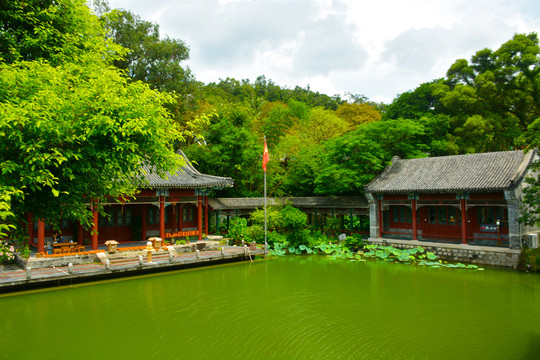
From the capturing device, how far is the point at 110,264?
49.0 feet

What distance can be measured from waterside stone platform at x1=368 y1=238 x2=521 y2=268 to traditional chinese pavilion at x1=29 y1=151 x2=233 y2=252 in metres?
11.1

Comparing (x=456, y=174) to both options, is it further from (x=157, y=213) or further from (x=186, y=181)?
(x=157, y=213)

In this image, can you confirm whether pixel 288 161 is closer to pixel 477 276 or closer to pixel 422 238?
pixel 422 238

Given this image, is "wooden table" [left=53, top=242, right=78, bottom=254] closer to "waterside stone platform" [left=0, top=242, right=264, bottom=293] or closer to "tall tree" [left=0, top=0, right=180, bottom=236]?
"waterside stone platform" [left=0, top=242, right=264, bottom=293]

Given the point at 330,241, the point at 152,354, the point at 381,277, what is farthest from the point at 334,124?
the point at 152,354

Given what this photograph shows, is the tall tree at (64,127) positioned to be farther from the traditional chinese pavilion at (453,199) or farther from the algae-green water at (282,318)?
the traditional chinese pavilion at (453,199)

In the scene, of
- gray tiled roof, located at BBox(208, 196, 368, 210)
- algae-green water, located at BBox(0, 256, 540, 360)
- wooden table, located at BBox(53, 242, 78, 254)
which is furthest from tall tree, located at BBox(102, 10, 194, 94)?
algae-green water, located at BBox(0, 256, 540, 360)

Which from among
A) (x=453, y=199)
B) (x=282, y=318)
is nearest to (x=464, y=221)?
(x=453, y=199)

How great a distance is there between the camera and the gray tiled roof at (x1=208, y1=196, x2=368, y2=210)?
2258cm

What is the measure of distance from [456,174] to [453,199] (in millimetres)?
1461

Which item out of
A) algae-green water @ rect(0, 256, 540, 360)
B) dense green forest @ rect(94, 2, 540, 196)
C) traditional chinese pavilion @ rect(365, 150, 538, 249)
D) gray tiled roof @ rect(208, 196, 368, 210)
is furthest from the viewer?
dense green forest @ rect(94, 2, 540, 196)

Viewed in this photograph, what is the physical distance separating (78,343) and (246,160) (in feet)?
63.3

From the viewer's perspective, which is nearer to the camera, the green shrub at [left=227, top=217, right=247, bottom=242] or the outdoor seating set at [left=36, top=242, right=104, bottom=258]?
the outdoor seating set at [left=36, top=242, right=104, bottom=258]

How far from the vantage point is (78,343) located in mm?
8133
